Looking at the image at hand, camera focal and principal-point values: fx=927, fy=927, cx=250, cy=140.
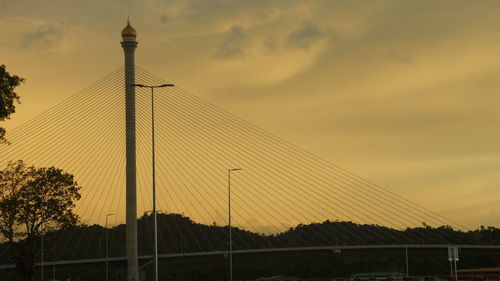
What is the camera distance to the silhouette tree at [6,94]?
44500mm

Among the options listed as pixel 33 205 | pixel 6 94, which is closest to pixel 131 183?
pixel 33 205

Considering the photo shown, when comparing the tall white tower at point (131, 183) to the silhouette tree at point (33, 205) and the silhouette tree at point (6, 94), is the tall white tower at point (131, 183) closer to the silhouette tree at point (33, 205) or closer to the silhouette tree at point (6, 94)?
the silhouette tree at point (33, 205)

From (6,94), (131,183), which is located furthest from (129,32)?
(6,94)

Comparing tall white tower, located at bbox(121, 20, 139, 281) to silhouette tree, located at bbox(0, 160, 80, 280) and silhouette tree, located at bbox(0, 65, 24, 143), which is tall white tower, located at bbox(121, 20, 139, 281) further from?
silhouette tree, located at bbox(0, 65, 24, 143)

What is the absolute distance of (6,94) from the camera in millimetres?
44812

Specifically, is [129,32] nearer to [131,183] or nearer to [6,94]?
[131,183]

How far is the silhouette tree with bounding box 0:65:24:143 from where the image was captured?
44500 mm

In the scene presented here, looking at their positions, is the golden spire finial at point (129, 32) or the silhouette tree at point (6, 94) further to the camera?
the golden spire finial at point (129, 32)

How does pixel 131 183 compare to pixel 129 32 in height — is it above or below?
below

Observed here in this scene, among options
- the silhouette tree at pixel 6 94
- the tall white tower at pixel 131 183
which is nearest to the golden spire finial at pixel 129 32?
the tall white tower at pixel 131 183

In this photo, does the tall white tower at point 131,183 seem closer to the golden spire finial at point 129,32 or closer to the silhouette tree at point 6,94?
the golden spire finial at point 129,32

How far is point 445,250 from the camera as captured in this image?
11675 centimetres

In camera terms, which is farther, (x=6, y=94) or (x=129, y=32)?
(x=129, y=32)

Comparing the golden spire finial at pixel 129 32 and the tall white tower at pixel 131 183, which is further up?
the golden spire finial at pixel 129 32
